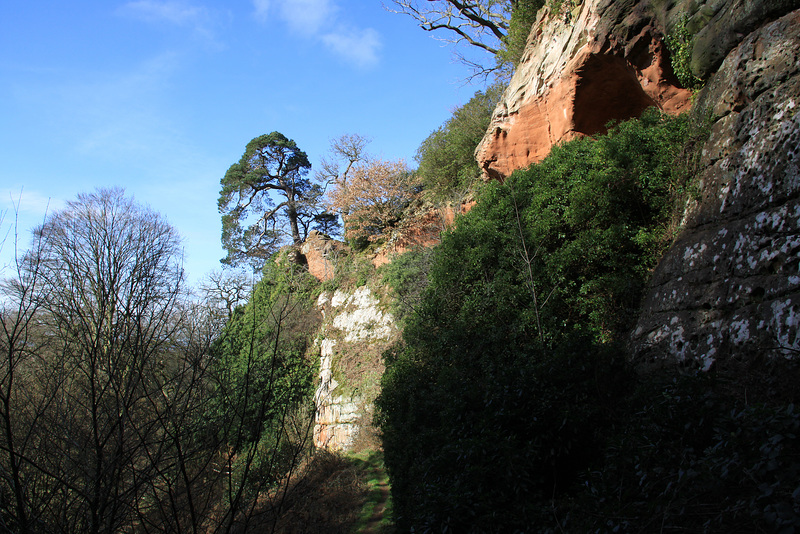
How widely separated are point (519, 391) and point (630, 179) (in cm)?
413

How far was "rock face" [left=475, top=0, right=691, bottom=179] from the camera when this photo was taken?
26.2 feet

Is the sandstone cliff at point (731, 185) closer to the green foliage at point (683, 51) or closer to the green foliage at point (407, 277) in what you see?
the green foliage at point (683, 51)

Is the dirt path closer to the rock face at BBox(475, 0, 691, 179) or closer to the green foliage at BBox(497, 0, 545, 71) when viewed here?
the rock face at BBox(475, 0, 691, 179)

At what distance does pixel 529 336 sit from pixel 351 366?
28.3 ft

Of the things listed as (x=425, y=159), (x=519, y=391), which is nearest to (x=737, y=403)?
(x=519, y=391)

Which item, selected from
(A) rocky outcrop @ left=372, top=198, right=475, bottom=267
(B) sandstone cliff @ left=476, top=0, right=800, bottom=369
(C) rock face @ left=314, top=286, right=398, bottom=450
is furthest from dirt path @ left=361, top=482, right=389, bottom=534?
(A) rocky outcrop @ left=372, top=198, right=475, bottom=267

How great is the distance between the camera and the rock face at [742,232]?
421cm

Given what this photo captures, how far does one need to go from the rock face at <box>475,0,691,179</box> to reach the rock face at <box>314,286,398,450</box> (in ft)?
20.6

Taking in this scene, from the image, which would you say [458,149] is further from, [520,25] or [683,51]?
[683,51]

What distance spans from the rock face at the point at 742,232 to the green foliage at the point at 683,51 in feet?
4.04

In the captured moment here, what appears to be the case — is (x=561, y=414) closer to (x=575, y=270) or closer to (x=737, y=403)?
(x=737, y=403)

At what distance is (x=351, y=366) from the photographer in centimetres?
1448

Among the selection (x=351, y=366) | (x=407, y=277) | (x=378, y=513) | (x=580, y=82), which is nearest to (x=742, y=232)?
(x=580, y=82)

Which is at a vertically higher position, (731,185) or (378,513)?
(731,185)
